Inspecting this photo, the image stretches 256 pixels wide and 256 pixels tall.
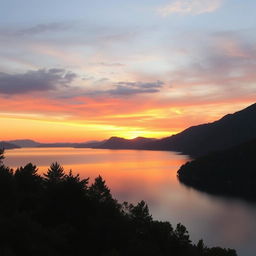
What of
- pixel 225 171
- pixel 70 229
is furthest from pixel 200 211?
pixel 225 171

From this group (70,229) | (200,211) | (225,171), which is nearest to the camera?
(70,229)

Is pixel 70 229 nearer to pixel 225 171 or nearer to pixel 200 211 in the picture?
pixel 200 211

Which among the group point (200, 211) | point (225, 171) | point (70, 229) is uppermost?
point (70, 229)

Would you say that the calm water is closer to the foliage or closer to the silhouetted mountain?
the silhouetted mountain

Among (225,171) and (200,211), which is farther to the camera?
(225,171)

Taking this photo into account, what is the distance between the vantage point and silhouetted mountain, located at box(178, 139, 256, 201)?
146 m

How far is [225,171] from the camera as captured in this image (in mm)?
168000

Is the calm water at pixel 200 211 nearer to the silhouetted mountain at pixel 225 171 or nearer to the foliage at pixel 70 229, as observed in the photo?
the silhouetted mountain at pixel 225 171

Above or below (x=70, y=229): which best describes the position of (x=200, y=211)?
below

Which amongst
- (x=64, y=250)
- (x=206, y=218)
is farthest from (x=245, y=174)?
(x=64, y=250)

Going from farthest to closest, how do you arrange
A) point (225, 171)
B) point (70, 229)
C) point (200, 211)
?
point (225, 171)
point (200, 211)
point (70, 229)

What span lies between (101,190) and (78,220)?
79.3 ft

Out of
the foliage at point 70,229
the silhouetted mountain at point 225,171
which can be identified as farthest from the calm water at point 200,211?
the foliage at point 70,229

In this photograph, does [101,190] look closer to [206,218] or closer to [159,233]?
[159,233]
